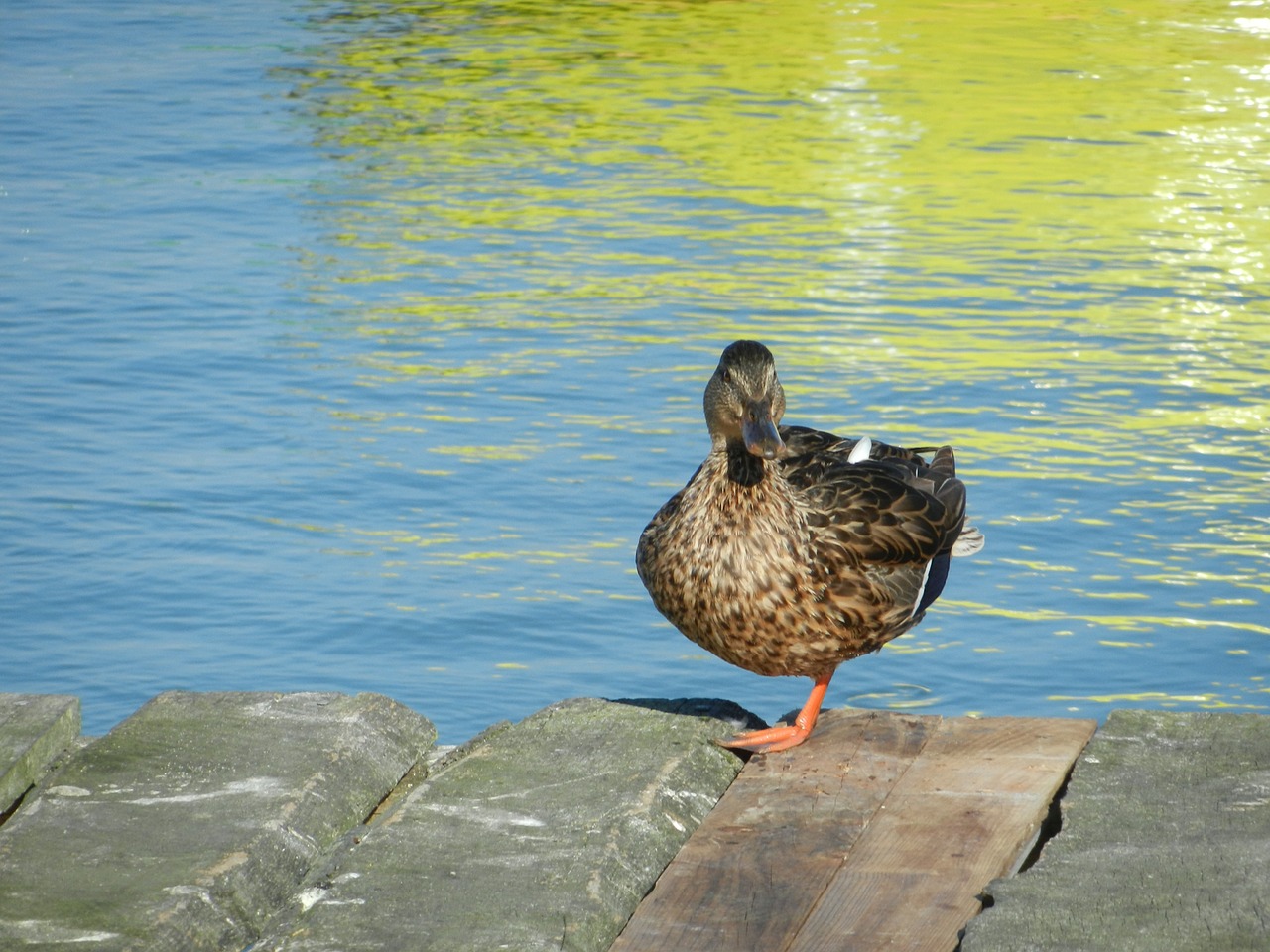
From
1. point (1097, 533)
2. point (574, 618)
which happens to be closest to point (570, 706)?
point (574, 618)

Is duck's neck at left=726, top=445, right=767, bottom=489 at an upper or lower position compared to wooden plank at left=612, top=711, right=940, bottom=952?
upper

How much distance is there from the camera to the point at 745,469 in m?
4.38

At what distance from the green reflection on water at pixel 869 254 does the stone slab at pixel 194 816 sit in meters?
3.67

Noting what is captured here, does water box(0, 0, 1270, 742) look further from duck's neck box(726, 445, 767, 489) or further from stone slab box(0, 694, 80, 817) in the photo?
stone slab box(0, 694, 80, 817)

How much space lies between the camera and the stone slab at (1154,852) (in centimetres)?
277

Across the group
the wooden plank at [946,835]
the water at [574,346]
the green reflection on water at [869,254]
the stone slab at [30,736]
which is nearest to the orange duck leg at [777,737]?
the wooden plank at [946,835]

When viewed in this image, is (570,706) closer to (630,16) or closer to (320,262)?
(320,262)

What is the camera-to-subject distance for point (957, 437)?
8688 millimetres

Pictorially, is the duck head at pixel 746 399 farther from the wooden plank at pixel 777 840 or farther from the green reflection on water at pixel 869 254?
the green reflection on water at pixel 869 254

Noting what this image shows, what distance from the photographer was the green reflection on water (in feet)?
27.1

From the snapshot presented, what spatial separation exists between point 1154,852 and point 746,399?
1606mm

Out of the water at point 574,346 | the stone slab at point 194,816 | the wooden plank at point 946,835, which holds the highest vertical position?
the stone slab at point 194,816

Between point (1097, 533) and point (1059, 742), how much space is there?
414cm

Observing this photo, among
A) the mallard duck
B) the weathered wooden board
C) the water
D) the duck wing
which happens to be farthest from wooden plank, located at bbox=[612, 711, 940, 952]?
the water
